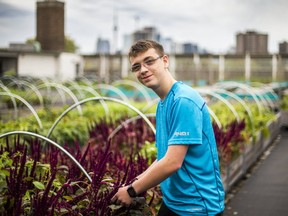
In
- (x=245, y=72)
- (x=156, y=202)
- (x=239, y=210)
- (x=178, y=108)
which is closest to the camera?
(x=178, y=108)

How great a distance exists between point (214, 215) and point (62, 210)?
98 centimetres

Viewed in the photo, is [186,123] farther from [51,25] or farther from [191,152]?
[51,25]

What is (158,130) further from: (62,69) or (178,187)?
(62,69)

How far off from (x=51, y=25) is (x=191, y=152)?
151 feet

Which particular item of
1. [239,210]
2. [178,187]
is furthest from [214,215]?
[239,210]

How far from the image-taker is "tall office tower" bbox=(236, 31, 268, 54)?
81.8 m

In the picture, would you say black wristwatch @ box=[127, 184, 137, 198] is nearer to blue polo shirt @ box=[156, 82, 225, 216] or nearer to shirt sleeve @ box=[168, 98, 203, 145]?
blue polo shirt @ box=[156, 82, 225, 216]

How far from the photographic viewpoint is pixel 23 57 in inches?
1287

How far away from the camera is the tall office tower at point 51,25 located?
4650 cm

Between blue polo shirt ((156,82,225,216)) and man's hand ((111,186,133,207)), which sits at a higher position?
blue polo shirt ((156,82,225,216))

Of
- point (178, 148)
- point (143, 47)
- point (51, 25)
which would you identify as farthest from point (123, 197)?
point (51, 25)

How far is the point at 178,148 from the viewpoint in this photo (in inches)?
97.3

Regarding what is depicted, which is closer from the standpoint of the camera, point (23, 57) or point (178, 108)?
point (178, 108)

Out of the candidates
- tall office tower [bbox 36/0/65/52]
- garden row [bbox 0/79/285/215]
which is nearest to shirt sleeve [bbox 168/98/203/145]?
garden row [bbox 0/79/285/215]
